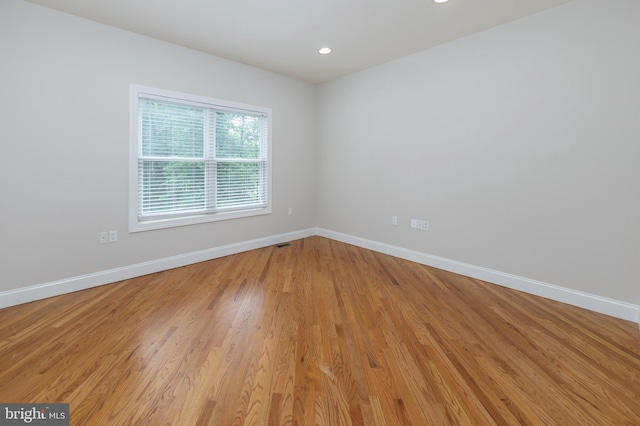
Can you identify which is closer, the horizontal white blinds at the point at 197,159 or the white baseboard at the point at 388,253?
the white baseboard at the point at 388,253

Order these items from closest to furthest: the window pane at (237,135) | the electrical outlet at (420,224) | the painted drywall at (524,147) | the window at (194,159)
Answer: the painted drywall at (524,147), the window at (194,159), the electrical outlet at (420,224), the window pane at (237,135)

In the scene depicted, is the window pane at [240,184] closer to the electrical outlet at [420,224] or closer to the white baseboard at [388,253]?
the white baseboard at [388,253]

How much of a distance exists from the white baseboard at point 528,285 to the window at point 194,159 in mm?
2236

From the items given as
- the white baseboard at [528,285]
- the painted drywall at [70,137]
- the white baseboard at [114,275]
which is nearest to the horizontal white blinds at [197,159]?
the painted drywall at [70,137]

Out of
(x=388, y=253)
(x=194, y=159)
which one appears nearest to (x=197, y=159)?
(x=194, y=159)

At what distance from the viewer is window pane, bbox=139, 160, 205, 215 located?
3533 mm

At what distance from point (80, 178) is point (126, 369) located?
2.18m

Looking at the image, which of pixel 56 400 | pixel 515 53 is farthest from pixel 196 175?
pixel 515 53

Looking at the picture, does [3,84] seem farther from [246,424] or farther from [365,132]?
[365,132]

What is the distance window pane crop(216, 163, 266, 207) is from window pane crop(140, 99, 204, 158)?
1.50 feet

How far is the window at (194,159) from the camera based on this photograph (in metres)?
3.46

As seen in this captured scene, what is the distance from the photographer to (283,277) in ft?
11.2

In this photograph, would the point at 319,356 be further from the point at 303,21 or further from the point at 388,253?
the point at 303,21

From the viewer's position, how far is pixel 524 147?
300 cm
